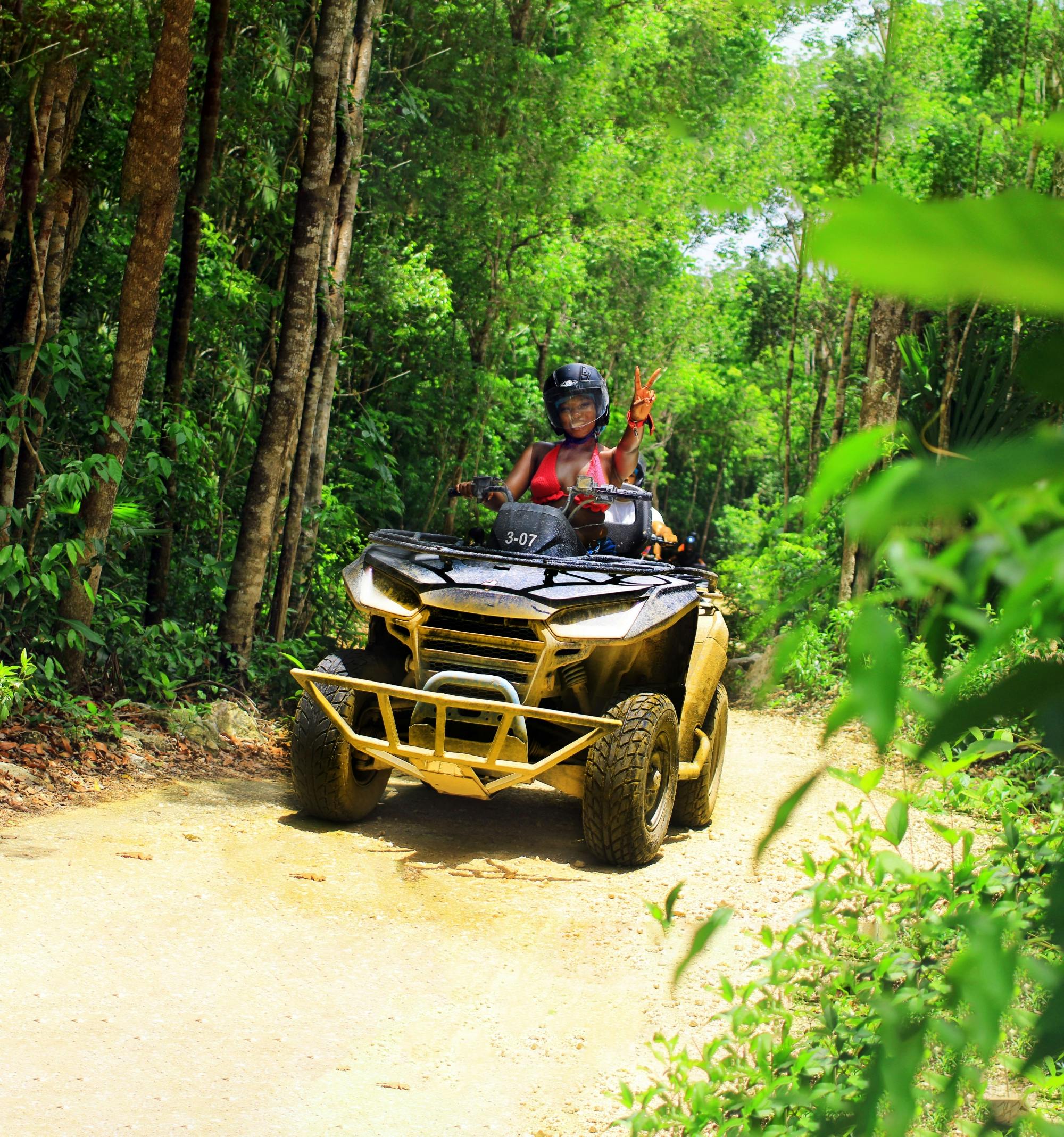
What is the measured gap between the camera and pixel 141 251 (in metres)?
6.95

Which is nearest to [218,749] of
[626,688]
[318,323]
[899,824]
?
[626,688]

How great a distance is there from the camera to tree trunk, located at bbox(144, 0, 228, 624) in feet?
25.9

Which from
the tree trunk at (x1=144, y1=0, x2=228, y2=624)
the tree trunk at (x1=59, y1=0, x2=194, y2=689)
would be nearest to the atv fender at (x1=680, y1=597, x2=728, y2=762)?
the tree trunk at (x1=59, y1=0, x2=194, y2=689)

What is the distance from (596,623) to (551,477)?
2065 mm

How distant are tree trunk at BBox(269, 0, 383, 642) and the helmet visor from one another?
2451 mm

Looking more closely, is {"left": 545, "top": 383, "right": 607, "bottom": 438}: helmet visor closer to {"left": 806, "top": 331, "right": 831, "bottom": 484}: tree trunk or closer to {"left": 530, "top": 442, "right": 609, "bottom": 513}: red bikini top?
{"left": 530, "top": 442, "right": 609, "bottom": 513}: red bikini top

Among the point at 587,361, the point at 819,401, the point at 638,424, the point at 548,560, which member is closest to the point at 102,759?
the point at 548,560

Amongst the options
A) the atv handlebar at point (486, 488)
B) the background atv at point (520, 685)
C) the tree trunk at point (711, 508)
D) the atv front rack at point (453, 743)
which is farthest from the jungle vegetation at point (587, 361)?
the tree trunk at point (711, 508)

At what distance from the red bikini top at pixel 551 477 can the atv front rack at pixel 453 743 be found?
7.15 feet

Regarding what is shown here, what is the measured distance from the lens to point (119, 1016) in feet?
11.6

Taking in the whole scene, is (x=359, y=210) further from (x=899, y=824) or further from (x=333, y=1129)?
(x=899, y=824)

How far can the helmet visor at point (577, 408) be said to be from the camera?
762 centimetres

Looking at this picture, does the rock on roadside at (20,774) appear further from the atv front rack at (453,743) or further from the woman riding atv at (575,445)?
the woman riding atv at (575,445)

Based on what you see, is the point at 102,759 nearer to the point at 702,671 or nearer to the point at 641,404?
the point at 702,671
